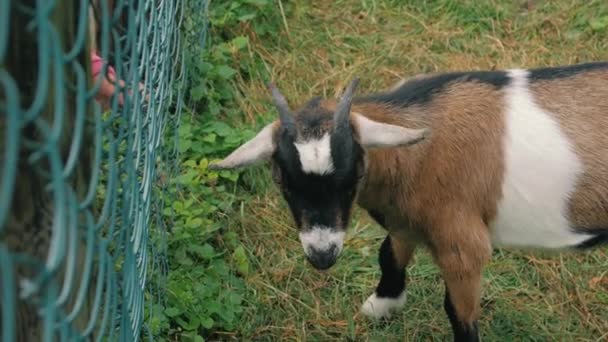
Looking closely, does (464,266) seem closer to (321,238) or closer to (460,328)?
(460,328)

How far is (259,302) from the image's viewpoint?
3598mm

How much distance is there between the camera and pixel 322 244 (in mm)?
2686

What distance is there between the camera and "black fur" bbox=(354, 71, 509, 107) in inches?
122

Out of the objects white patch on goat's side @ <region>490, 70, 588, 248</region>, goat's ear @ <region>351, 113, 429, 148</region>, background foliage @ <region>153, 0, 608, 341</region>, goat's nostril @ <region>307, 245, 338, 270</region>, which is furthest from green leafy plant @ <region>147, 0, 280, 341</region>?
white patch on goat's side @ <region>490, 70, 588, 248</region>

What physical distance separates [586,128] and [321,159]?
1079mm

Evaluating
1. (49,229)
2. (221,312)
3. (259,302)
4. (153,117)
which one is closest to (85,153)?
(49,229)

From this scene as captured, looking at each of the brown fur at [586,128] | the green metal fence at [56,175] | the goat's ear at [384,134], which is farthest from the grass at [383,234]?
the green metal fence at [56,175]

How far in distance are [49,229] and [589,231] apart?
7.33ft

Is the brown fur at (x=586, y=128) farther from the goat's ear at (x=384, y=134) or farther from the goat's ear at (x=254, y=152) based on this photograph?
the goat's ear at (x=254, y=152)

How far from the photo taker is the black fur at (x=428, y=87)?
3.10 meters

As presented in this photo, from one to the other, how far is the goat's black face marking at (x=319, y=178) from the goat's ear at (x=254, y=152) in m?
0.05

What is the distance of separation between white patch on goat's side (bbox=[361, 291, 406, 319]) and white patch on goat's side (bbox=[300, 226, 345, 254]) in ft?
3.06

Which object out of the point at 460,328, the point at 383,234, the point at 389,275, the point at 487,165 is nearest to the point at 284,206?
the point at 383,234

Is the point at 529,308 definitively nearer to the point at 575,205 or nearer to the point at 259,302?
the point at 575,205
